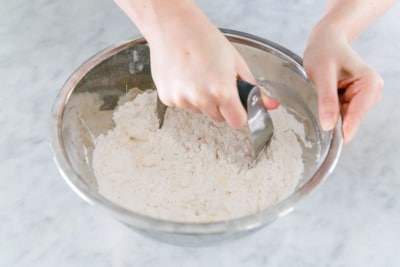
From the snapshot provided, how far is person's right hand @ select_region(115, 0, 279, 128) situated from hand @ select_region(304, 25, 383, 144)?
11 centimetres

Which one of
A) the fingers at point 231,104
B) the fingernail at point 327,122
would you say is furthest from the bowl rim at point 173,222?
the fingers at point 231,104

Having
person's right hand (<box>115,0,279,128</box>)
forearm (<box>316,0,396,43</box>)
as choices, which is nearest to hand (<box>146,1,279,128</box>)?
person's right hand (<box>115,0,279,128</box>)

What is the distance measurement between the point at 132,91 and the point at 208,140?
158 millimetres

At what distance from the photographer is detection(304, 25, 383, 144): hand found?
799mm

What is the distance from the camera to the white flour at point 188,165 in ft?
2.66

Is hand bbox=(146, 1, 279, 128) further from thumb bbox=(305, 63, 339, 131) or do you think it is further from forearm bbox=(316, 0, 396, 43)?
forearm bbox=(316, 0, 396, 43)

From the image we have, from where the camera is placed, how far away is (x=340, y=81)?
86 centimetres

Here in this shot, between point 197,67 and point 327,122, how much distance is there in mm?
189

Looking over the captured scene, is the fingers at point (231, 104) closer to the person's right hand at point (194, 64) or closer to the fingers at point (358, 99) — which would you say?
the person's right hand at point (194, 64)

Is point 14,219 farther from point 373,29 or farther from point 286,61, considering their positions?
point 373,29

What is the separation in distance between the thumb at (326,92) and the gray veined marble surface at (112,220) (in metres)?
0.14

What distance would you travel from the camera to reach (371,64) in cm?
106

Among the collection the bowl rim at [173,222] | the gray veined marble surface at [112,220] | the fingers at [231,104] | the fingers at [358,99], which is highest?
the fingers at [231,104]

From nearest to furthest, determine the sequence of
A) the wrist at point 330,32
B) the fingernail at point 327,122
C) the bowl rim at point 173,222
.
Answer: the bowl rim at point 173,222 → the fingernail at point 327,122 → the wrist at point 330,32
